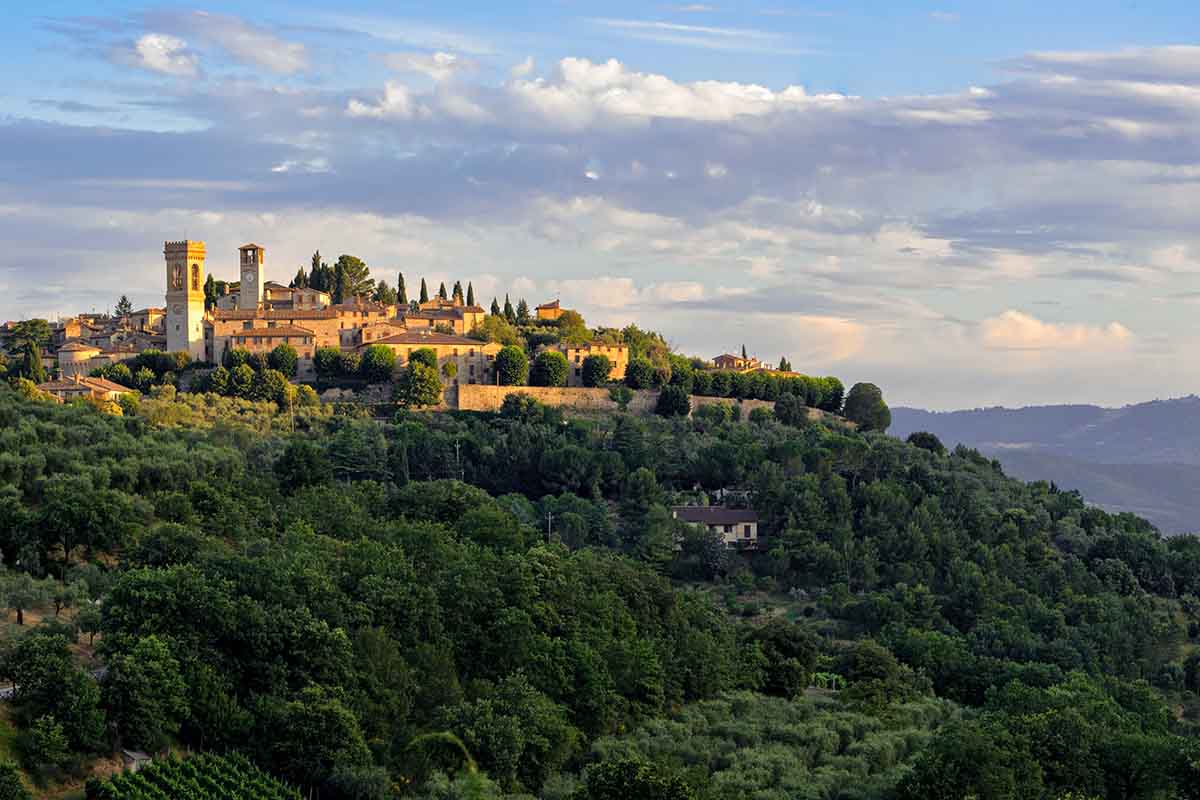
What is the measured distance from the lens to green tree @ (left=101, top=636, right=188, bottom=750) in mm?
28672

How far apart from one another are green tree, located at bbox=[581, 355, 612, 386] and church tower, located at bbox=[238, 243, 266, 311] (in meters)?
18.2

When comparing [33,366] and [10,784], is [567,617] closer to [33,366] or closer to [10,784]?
[10,784]

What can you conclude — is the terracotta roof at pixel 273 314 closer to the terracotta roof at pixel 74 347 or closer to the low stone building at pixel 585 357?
the terracotta roof at pixel 74 347

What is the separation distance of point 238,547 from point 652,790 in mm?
18398

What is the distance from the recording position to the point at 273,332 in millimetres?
76812

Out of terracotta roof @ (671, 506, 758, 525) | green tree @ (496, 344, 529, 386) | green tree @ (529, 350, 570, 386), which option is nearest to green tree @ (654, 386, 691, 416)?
green tree @ (529, 350, 570, 386)

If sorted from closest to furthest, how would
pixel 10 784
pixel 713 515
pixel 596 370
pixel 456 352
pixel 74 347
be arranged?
pixel 10 784
pixel 713 515
pixel 74 347
pixel 456 352
pixel 596 370

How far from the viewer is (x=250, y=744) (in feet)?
97.8

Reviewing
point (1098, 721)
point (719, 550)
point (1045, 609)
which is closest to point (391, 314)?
point (719, 550)

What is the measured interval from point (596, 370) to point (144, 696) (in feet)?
168

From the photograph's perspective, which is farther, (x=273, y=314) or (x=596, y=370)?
(x=273, y=314)

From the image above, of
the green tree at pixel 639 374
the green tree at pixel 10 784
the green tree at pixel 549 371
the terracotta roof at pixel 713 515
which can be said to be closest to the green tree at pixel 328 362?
the green tree at pixel 549 371

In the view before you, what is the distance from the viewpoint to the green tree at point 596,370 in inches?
3100

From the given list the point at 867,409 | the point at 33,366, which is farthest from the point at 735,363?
the point at 33,366
